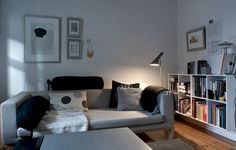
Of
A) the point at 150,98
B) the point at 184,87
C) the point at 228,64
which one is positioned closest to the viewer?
the point at 228,64

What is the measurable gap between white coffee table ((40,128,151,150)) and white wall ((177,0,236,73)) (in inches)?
81.5

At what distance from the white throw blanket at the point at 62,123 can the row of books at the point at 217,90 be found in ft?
→ 5.71

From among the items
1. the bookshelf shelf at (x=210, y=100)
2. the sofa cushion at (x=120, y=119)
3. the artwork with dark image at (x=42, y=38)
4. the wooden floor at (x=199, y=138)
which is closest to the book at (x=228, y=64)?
the bookshelf shelf at (x=210, y=100)

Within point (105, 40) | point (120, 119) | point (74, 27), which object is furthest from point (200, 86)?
point (74, 27)

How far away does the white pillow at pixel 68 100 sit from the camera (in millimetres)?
2760

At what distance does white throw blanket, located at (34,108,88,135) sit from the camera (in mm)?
2199

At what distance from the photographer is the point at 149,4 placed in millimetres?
3805

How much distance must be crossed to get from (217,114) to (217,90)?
32 cm

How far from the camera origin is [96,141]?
64.5 inches

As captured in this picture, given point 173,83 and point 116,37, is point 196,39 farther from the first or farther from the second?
point 116,37

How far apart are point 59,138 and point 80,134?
18 cm

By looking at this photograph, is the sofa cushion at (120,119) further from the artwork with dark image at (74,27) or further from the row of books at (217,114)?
the artwork with dark image at (74,27)

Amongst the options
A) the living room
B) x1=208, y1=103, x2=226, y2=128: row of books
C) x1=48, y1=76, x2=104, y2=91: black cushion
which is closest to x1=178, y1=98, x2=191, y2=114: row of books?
x1=208, y1=103, x2=226, y2=128: row of books

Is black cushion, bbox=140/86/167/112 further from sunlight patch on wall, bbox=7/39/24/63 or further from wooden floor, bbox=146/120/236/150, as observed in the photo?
sunlight patch on wall, bbox=7/39/24/63
